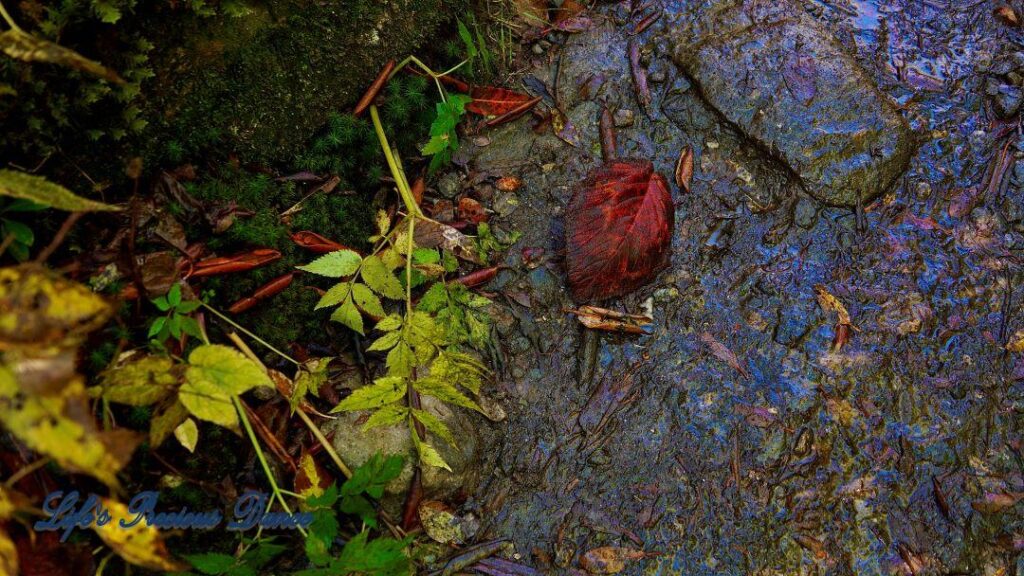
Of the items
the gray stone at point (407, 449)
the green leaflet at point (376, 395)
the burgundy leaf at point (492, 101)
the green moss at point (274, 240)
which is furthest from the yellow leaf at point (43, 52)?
the burgundy leaf at point (492, 101)

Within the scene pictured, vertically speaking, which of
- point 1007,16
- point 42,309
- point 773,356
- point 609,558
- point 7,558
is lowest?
point 609,558

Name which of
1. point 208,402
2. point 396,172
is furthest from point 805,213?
point 208,402

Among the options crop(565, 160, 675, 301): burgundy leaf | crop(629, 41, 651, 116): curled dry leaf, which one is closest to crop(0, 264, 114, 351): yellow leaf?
crop(565, 160, 675, 301): burgundy leaf

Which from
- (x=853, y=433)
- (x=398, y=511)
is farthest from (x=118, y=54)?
(x=853, y=433)

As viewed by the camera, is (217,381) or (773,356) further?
(773,356)

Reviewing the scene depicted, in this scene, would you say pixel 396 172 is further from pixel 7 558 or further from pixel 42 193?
pixel 7 558

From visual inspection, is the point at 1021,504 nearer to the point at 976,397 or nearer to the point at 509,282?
the point at 976,397

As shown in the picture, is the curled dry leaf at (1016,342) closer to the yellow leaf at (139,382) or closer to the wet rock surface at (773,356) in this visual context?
the wet rock surface at (773,356)
